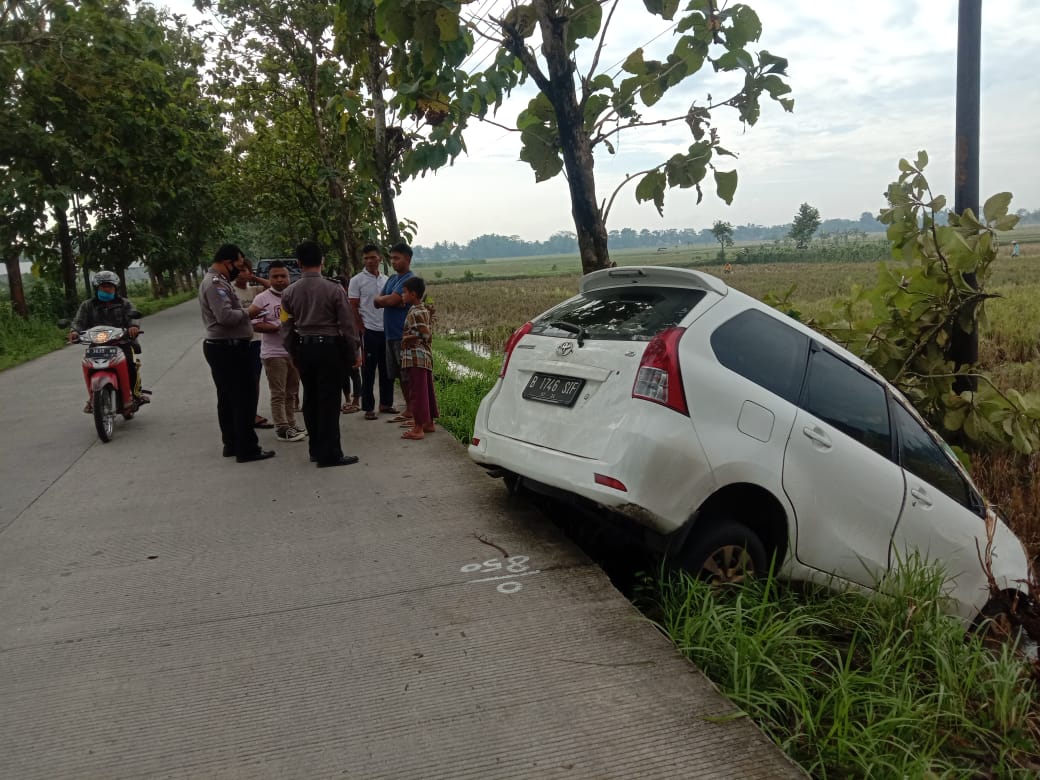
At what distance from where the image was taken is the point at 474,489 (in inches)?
218

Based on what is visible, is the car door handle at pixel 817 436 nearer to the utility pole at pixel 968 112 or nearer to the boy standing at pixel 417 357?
the utility pole at pixel 968 112

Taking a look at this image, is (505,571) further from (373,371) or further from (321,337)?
(373,371)

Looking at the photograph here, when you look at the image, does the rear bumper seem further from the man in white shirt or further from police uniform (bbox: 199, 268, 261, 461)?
the man in white shirt

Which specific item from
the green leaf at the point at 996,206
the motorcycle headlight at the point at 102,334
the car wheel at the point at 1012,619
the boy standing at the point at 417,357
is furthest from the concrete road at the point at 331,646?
the green leaf at the point at 996,206

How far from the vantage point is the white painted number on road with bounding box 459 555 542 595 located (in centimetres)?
385

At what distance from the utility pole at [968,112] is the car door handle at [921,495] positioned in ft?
9.10

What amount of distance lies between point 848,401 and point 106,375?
6715mm

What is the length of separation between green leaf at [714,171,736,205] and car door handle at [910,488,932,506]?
2.26 metres

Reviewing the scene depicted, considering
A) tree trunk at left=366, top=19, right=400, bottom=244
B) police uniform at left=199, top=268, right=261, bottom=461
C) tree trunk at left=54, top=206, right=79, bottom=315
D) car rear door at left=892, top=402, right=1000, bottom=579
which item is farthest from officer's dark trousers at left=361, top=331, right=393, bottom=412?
tree trunk at left=54, top=206, right=79, bottom=315

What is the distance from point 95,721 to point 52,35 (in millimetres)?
19372

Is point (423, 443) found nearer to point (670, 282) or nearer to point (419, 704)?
point (670, 282)

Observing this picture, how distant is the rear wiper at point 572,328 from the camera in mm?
4211

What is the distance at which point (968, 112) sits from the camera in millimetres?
6086

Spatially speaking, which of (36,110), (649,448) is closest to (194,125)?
(36,110)
